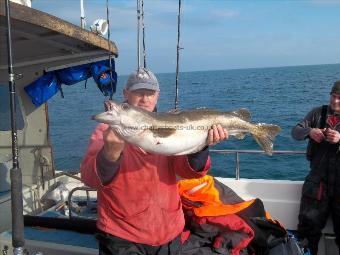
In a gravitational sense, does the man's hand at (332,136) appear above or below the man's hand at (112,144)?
below

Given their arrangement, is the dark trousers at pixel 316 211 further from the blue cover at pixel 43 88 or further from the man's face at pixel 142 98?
the blue cover at pixel 43 88

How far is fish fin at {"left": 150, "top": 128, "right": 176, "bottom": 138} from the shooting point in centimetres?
313

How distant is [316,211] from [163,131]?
11.1 feet

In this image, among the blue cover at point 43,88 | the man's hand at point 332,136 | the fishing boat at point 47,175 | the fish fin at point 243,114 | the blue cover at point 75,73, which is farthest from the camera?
the blue cover at point 43,88

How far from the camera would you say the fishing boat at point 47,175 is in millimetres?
4294

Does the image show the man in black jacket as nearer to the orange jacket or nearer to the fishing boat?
the fishing boat

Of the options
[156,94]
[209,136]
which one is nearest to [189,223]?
[209,136]

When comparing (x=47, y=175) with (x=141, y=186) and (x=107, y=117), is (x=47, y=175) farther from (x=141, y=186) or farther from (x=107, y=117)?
(x=107, y=117)

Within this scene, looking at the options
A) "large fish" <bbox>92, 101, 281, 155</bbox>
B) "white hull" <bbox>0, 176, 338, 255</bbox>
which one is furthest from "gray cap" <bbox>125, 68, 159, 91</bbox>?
"white hull" <bbox>0, 176, 338, 255</bbox>

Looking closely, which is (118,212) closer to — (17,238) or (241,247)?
(17,238)

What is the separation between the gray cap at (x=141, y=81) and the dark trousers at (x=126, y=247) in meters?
1.27

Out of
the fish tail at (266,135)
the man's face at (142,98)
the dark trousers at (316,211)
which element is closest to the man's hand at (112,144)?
the man's face at (142,98)

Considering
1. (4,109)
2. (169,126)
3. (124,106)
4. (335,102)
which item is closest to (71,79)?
(4,109)

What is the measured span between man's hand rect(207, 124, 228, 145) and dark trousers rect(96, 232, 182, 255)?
3.11ft
